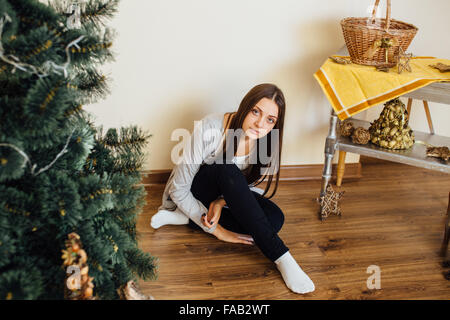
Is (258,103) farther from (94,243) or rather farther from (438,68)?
(94,243)

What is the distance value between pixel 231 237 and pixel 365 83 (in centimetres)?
80

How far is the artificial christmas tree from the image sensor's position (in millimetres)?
834

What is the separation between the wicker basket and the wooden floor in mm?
715

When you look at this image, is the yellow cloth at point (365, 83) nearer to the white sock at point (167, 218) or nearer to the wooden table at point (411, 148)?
the wooden table at point (411, 148)

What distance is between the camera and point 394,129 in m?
1.90

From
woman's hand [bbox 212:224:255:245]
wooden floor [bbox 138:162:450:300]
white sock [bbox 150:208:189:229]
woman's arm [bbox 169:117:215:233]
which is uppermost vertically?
woman's arm [bbox 169:117:215:233]

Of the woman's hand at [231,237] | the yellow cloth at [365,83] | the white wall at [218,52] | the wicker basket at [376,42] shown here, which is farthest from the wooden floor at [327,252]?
the wicker basket at [376,42]

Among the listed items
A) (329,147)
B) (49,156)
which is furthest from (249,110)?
(49,156)

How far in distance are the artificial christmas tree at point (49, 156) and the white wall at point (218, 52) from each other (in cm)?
98

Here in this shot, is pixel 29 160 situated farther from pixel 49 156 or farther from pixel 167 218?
pixel 167 218

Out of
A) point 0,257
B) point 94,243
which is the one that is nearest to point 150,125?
point 94,243

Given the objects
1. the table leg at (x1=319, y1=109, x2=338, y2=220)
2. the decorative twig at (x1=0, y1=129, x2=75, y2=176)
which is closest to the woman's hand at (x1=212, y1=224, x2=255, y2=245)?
the table leg at (x1=319, y1=109, x2=338, y2=220)

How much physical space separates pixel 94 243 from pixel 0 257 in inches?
7.8

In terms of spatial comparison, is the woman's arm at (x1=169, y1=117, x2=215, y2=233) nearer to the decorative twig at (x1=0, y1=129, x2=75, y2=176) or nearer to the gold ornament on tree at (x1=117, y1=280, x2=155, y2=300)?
the gold ornament on tree at (x1=117, y1=280, x2=155, y2=300)
